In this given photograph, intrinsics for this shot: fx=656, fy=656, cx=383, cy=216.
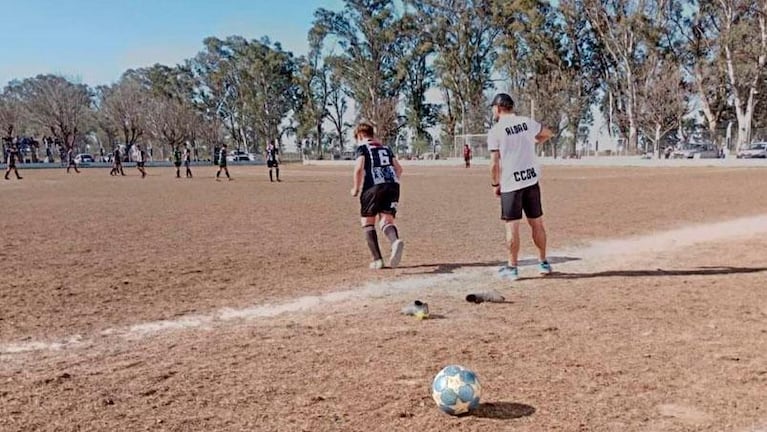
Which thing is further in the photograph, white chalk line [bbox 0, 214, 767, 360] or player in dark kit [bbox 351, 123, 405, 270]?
player in dark kit [bbox 351, 123, 405, 270]

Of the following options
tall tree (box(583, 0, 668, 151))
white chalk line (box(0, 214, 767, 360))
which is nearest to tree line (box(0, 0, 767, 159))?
tall tree (box(583, 0, 668, 151))

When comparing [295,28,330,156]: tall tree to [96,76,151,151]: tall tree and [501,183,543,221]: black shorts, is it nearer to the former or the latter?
[96,76,151,151]: tall tree

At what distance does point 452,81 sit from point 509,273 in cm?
7067

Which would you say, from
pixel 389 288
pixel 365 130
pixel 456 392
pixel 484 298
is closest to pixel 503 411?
pixel 456 392

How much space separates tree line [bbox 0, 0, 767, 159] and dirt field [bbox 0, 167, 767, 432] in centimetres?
5484

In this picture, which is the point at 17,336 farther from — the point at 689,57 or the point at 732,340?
the point at 689,57

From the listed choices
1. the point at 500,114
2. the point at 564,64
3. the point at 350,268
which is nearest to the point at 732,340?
the point at 500,114

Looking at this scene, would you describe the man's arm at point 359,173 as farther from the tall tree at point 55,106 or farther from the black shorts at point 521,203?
the tall tree at point 55,106

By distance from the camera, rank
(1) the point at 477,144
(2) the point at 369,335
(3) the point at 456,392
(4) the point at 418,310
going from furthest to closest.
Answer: (1) the point at 477,144 → (4) the point at 418,310 → (2) the point at 369,335 → (3) the point at 456,392

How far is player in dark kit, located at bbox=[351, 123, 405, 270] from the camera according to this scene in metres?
7.69

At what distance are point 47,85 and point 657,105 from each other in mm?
A: 67344

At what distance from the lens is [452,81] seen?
7550 centimetres

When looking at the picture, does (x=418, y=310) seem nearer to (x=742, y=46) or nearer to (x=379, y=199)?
(x=379, y=199)

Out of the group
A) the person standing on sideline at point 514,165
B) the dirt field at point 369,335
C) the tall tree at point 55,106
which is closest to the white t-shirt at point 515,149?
the person standing on sideline at point 514,165
